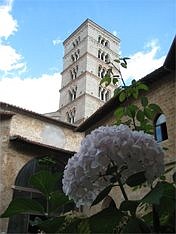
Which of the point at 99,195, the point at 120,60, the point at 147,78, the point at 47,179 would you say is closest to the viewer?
the point at 99,195

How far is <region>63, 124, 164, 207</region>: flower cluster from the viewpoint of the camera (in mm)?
1219

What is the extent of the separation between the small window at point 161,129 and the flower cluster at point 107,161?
843 centimetres

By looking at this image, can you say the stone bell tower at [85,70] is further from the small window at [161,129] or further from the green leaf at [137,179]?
the green leaf at [137,179]

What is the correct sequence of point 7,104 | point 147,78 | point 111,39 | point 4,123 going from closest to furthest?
point 147,78
point 4,123
point 7,104
point 111,39

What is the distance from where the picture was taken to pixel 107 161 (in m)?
1.23

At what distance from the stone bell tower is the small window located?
922 inches

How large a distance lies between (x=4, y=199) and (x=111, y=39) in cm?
3403

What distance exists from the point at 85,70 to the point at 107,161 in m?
36.3

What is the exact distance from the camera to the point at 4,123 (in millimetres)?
14664

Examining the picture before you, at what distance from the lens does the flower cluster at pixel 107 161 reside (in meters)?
1.22

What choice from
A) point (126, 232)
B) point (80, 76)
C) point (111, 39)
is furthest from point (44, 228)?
A: point (111, 39)

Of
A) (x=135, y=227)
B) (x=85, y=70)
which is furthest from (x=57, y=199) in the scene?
(x=85, y=70)

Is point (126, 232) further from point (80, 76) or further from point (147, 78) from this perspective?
point (80, 76)

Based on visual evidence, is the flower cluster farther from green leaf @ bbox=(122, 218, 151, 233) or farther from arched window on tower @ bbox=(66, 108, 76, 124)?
arched window on tower @ bbox=(66, 108, 76, 124)
